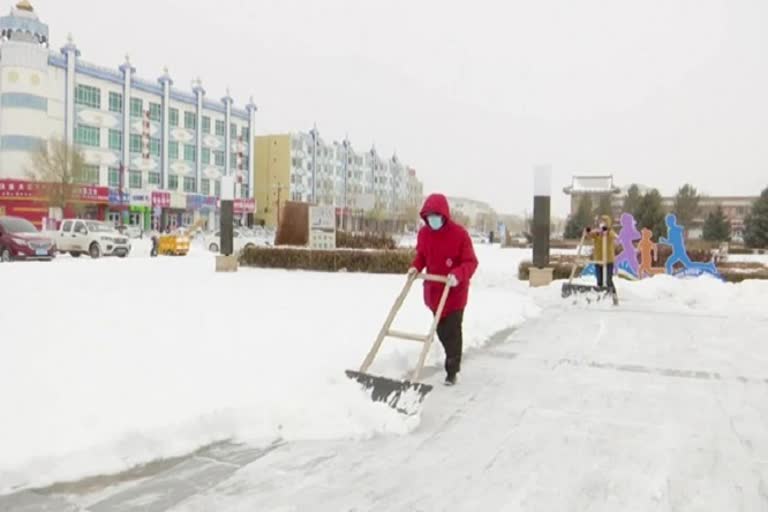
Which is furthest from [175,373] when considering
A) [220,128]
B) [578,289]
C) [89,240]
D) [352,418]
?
[220,128]

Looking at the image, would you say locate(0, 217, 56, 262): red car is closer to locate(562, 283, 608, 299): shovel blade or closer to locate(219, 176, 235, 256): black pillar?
locate(219, 176, 235, 256): black pillar

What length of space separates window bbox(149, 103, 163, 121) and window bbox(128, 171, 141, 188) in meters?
5.03

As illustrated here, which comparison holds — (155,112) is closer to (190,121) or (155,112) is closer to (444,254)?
(190,121)

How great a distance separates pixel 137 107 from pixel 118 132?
116 inches

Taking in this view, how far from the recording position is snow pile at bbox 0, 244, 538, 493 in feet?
11.6

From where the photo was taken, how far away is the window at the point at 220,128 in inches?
2333

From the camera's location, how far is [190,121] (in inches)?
2208

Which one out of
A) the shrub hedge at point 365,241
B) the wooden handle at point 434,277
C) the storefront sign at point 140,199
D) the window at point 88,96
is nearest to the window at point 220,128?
the storefront sign at point 140,199

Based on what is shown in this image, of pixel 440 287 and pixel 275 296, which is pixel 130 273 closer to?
pixel 275 296

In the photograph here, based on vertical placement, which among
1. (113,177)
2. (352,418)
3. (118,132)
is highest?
(118,132)

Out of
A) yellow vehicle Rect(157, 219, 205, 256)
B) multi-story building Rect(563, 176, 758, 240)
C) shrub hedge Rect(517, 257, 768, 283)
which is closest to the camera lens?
shrub hedge Rect(517, 257, 768, 283)

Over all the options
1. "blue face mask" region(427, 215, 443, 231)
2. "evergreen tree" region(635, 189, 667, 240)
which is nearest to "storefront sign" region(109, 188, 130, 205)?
"evergreen tree" region(635, 189, 667, 240)

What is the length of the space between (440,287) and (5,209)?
45182 mm

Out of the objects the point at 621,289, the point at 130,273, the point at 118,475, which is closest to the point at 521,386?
the point at 118,475
